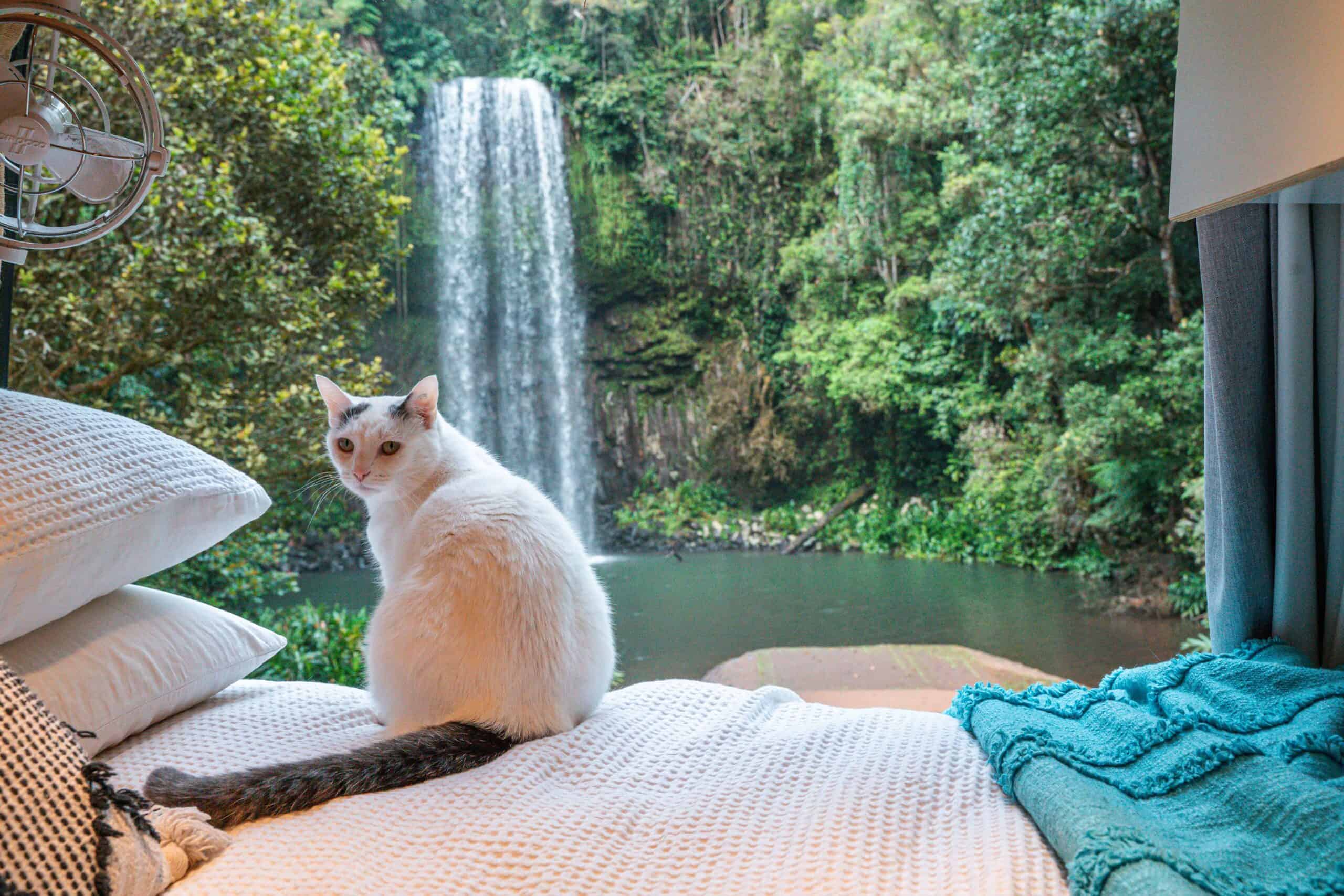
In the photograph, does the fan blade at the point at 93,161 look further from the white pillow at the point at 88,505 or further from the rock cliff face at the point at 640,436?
the rock cliff face at the point at 640,436

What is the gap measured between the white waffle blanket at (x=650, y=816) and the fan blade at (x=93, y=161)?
74 cm

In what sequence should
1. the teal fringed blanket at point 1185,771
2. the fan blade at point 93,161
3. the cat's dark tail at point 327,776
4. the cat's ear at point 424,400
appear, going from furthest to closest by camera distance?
the cat's ear at point 424,400
the fan blade at point 93,161
the cat's dark tail at point 327,776
the teal fringed blanket at point 1185,771

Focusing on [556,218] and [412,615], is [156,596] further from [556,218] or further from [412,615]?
[556,218]

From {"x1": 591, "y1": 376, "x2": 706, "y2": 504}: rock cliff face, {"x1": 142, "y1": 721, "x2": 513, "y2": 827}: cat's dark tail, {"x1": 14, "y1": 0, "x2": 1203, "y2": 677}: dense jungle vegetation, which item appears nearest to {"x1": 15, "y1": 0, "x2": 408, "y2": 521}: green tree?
{"x1": 14, "y1": 0, "x2": 1203, "y2": 677}: dense jungle vegetation

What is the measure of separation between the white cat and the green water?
2121mm

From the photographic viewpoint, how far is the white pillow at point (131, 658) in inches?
35.5

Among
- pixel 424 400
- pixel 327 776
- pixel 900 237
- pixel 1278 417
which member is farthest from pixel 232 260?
pixel 900 237

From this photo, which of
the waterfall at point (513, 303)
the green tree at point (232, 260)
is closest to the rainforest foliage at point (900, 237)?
the waterfall at point (513, 303)

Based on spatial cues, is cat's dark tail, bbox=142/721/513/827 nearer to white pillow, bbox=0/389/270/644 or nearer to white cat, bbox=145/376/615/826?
white cat, bbox=145/376/615/826

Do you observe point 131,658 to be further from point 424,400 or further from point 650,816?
point 650,816

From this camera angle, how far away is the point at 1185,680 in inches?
42.6

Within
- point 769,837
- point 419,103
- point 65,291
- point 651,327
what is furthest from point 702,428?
point 769,837

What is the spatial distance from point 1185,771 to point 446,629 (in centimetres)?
79

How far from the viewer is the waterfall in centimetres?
518
